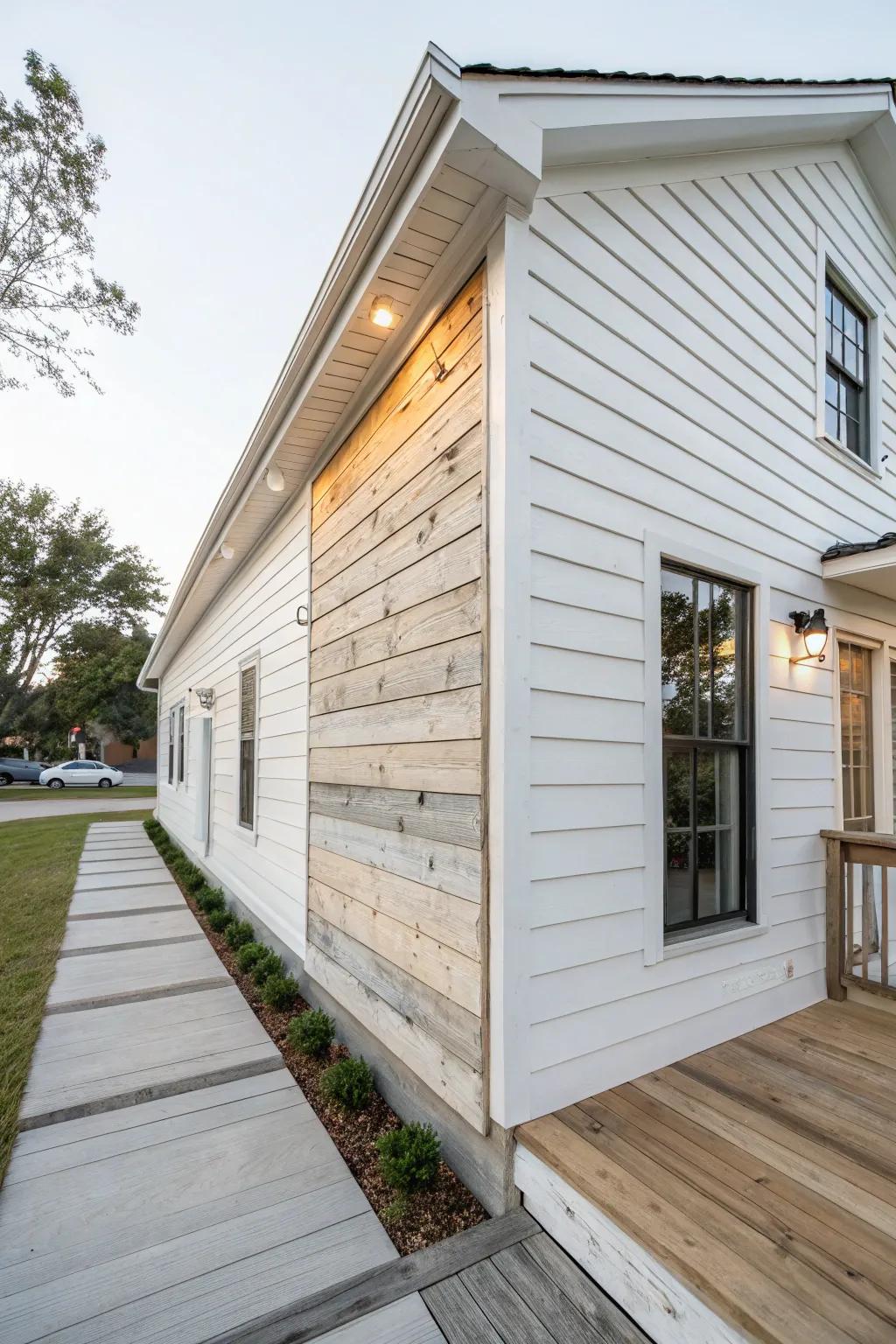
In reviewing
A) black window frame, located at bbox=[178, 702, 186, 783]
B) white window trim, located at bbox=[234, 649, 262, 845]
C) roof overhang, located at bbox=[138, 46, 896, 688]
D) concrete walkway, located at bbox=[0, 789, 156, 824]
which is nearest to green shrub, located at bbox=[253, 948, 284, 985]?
white window trim, located at bbox=[234, 649, 262, 845]

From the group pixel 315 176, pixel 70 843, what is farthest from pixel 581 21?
pixel 70 843

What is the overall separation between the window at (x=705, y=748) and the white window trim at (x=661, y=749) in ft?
→ 0.15

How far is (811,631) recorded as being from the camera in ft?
11.0

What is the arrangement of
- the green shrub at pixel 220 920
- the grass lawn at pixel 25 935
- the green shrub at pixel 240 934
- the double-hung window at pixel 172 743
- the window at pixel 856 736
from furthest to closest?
the double-hung window at pixel 172 743
the green shrub at pixel 220 920
the green shrub at pixel 240 934
the window at pixel 856 736
the grass lawn at pixel 25 935

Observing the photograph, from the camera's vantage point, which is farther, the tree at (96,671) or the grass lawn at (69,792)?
the tree at (96,671)

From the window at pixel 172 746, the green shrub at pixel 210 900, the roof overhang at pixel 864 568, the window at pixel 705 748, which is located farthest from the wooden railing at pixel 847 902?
the window at pixel 172 746

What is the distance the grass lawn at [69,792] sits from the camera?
67.1 ft

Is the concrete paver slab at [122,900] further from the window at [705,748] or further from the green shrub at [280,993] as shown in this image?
the window at [705,748]

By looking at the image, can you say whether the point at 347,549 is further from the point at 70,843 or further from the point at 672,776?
the point at 70,843

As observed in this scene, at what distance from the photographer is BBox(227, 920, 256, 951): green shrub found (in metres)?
4.93

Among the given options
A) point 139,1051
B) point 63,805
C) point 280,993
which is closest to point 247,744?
point 280,993

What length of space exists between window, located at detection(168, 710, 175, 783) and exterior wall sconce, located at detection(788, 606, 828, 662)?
10.3 m

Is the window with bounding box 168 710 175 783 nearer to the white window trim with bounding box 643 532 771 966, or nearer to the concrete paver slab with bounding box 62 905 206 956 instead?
the concrete paver slab with bounding box 62 905 206 956

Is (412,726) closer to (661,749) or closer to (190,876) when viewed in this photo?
(661,749)
